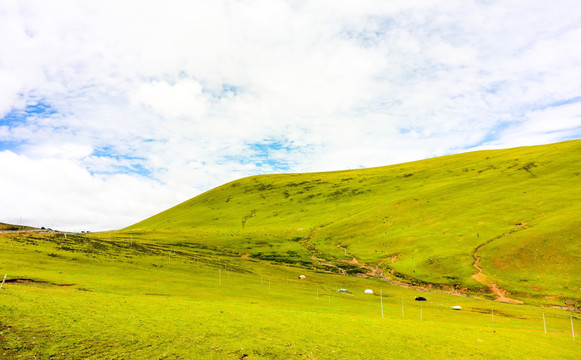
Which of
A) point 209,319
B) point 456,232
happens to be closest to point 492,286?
point 456,232

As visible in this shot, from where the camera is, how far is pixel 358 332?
35000mm

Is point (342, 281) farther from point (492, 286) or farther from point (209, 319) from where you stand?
point (209, 319)

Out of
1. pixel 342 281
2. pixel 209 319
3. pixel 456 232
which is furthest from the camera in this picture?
pixel 456 232

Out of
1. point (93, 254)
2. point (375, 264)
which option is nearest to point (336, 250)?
point (375, 264)

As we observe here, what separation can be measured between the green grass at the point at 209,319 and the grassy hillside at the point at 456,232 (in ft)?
59.4

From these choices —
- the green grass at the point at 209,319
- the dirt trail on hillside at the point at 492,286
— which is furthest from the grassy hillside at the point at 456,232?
the green grass at the point at 209,319

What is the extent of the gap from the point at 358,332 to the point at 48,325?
92.7 feet

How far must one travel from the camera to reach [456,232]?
120m

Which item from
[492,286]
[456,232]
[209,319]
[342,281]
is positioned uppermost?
[456,232]

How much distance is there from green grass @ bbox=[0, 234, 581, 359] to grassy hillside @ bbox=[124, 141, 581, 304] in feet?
59.4

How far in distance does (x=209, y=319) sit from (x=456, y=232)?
112308 millimetres

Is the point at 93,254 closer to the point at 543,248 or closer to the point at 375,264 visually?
the point at 375,264

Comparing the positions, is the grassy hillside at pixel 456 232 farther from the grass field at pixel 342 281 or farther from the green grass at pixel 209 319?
the green grass at pixel 209 319

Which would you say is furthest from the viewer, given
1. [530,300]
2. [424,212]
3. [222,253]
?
[424,212]
